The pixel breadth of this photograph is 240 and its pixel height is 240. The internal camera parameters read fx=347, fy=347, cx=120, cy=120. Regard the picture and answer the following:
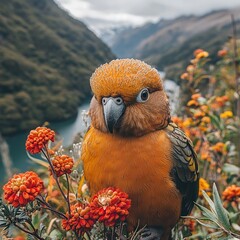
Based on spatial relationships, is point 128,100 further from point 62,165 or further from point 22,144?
point 22,144

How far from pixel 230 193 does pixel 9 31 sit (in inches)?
3626

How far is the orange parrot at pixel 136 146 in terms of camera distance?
2.08m

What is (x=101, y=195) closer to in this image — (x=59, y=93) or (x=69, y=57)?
(x=59, y=93)

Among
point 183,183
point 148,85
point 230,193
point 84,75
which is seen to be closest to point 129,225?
point 183,183

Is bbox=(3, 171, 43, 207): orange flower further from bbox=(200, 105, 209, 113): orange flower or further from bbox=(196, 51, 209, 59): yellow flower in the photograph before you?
bbox=(196, 51, 209, 59): yellow flower

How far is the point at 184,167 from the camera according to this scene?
240cm

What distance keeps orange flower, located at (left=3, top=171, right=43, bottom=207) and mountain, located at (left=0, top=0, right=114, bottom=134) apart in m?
56.8

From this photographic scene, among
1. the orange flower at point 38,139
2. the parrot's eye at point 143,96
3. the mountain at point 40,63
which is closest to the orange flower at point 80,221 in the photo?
the orange flower at point 38,139

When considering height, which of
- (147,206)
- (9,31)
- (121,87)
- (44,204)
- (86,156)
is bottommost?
(147,206)

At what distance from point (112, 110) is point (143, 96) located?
261 mm

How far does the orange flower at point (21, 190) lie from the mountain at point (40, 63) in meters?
56.8

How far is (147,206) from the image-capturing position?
7.20ft

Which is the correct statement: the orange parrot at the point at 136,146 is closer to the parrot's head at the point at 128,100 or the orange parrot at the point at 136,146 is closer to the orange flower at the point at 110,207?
the parrot's head at the point at 128,100

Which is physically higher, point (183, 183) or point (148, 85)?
point (148, 85)
